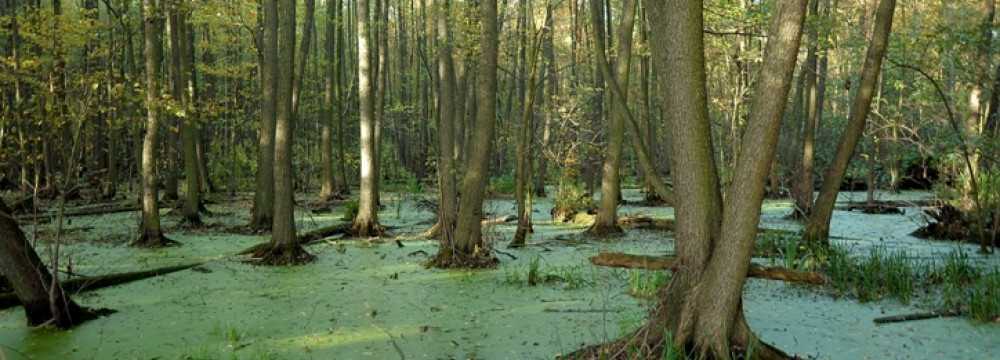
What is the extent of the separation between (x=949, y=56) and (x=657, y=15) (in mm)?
6466

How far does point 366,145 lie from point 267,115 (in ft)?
5.71

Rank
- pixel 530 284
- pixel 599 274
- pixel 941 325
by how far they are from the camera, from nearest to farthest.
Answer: pixel 941 325, pixel 530 284, pixel 599 274

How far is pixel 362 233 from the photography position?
33.4 ft

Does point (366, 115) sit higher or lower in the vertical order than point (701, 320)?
higher

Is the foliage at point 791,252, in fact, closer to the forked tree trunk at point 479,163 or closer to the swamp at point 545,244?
the swamp at point 545,244

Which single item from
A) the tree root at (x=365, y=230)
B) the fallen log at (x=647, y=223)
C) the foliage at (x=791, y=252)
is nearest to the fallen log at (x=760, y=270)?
the foliage at (x=791, y=252)

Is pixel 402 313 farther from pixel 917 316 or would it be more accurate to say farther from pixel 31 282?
pixel 917 316

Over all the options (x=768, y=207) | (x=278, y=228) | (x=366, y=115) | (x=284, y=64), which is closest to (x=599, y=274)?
(x=278, y=228)

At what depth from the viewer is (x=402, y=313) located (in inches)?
218

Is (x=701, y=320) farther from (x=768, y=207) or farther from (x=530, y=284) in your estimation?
(x=768, y=207)

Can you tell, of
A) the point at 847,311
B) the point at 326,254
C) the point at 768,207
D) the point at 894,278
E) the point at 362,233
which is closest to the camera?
the point at 847,311

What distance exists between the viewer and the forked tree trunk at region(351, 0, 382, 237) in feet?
33.7

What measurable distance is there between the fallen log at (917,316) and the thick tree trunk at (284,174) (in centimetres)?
577

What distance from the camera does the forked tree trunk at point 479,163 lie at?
766 cm
